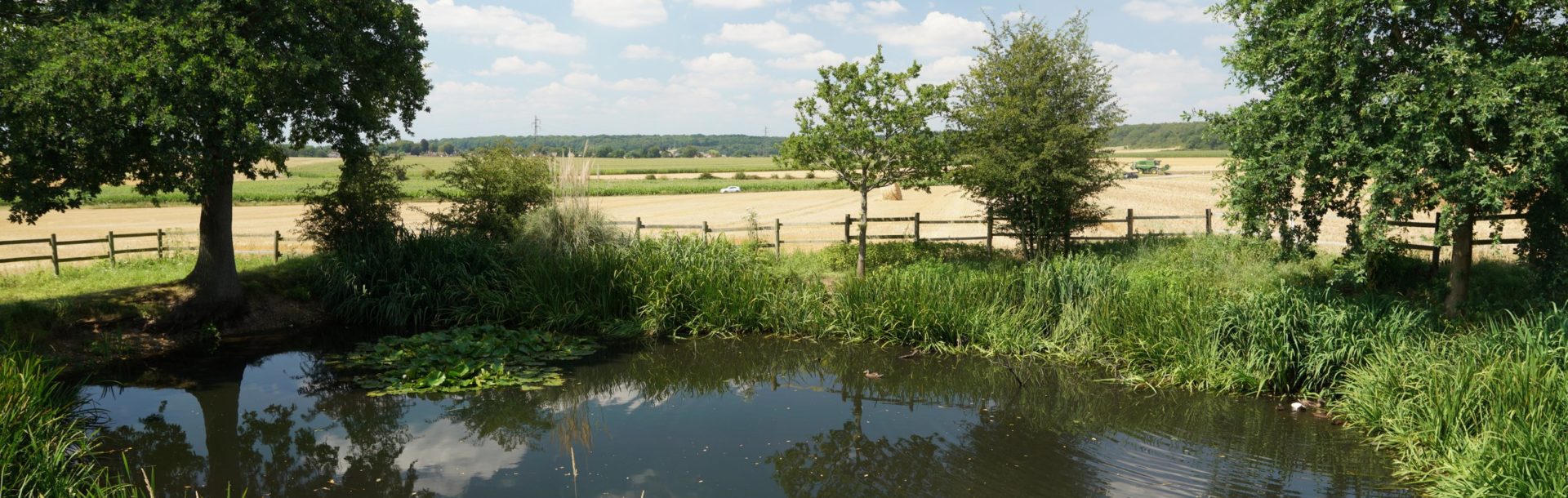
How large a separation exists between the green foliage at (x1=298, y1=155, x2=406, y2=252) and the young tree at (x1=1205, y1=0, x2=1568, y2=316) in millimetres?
13464

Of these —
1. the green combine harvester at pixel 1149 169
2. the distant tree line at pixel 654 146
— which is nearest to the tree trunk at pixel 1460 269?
the green combine harvester at pixel 1149 169

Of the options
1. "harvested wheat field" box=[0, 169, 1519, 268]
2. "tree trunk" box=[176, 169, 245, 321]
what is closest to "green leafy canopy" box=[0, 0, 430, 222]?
"tree trunk" box=[176, 169, 245, 321]

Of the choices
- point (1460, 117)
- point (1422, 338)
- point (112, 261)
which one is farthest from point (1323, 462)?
point (112, 261)

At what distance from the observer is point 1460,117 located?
895cm

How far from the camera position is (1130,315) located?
1119cm

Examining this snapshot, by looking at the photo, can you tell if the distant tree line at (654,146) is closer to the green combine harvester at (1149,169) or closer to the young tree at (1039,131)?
the green combine harvester at (1149,169)

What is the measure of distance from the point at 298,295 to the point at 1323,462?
14499 millimetres

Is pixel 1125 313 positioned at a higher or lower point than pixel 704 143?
lower

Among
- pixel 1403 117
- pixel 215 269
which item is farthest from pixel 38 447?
pixel 1403 117

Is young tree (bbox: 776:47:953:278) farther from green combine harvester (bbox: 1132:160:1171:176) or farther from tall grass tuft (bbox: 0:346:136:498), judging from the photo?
green combine harvester (bbox: 1132:160:1171:176)

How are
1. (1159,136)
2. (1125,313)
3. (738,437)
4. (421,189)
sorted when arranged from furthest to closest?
(1159,136) < (421,189) < (1125,313) < (738,437)

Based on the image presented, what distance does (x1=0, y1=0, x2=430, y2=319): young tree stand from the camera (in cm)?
1000

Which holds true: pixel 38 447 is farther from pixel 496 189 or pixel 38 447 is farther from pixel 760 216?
pixel 760 216

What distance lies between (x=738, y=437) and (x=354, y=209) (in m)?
10.2
